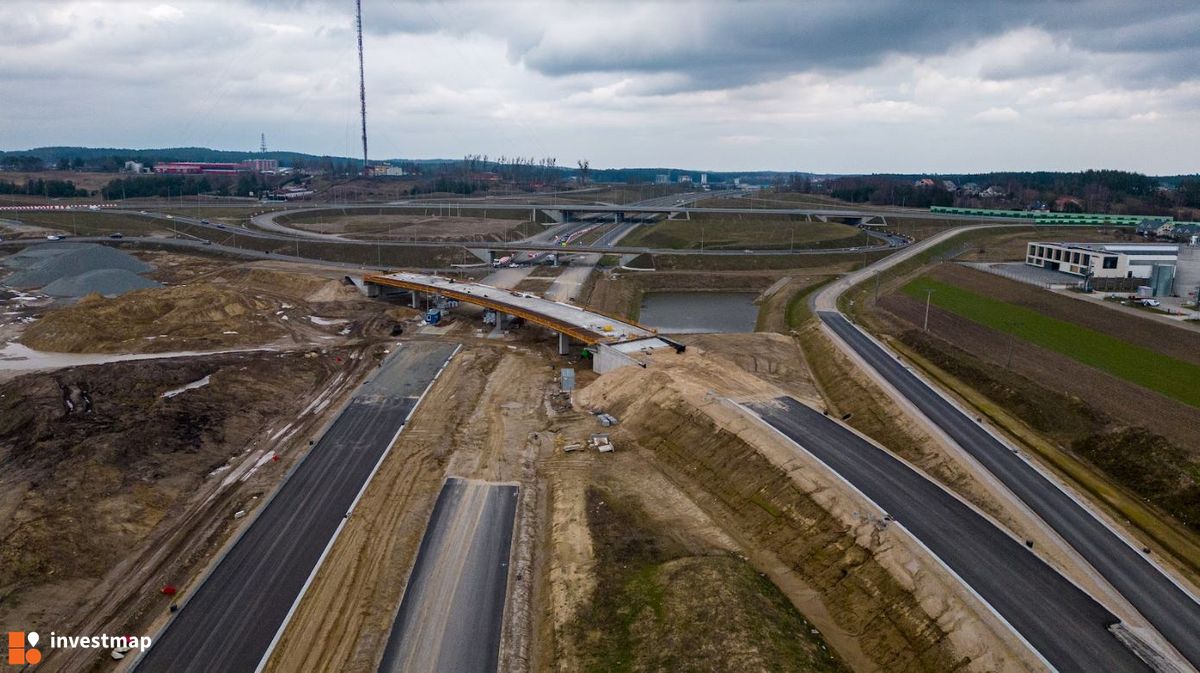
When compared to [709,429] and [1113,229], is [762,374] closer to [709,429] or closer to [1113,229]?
[709,429]

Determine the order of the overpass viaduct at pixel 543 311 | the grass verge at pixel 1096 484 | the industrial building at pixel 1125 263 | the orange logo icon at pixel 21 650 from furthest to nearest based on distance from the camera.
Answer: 1. the industrial building at pixel 1125 263
2. the overpass viaduct at pixel 543 311
3. the grass verge at pixel 1096 484
4. the orange logo icon at pixel 21 650

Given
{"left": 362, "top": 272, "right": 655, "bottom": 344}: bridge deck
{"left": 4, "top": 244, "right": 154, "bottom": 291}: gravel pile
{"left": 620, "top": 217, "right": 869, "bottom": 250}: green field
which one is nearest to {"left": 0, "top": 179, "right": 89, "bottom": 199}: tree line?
{"left": 4, "top": 244, "right": 154, "bottom": 291}: gravel pile

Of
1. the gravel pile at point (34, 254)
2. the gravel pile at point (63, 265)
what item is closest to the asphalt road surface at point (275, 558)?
the gravel pile at point (63, 265)

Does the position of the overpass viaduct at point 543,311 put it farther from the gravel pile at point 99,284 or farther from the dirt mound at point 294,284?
the gravel pile at point 99,284

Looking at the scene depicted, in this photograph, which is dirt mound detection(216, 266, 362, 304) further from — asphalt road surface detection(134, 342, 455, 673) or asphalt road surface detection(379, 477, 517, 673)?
asphalt road surface detection(379, 477, 517, 673)

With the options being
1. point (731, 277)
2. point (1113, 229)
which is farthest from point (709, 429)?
point (1113, 229)

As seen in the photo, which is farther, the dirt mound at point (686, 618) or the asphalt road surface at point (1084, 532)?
the asphalt road surface at point (1084, 532)

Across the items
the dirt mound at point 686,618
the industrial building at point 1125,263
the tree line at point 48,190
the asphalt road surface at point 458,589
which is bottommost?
the asphalt road surface at point 458,589

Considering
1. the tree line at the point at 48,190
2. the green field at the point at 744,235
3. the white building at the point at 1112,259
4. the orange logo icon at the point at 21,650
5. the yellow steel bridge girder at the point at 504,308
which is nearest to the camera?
the orange logo icon at the point at 21,650
